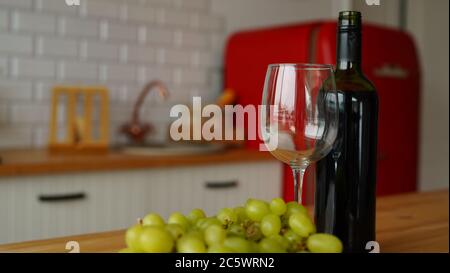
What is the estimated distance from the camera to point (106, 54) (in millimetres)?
2121

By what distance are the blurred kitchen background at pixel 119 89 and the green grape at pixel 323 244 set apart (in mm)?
945

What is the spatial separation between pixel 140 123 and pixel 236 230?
169 cm

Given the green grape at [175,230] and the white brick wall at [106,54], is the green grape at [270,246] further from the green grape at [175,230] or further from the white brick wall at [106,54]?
the white brick wall at [106,54]

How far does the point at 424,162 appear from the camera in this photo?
2795 millimetres

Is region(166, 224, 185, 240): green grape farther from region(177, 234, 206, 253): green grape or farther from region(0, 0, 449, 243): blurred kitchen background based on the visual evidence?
region(0, 0, 449, 243): blurred kitchen background

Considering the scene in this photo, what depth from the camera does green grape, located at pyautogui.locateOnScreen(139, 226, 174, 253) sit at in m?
0.44

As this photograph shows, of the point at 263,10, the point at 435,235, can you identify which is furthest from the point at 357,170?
the point at 263,10

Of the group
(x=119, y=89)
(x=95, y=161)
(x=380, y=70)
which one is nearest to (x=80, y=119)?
(x=119, y=89)

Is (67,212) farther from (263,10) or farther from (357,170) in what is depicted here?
(263,10)

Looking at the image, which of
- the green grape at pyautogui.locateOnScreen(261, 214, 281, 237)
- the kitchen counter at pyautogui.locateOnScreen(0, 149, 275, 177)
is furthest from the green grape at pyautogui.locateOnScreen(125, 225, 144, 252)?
the kitchen counter at pyautogui.locateOnScreen(0, 149, 275, 177)

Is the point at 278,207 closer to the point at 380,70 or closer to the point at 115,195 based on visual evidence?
the point at 115,195

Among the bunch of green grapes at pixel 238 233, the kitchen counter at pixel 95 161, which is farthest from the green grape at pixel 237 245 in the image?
the kitchen counter at pixel 95 161

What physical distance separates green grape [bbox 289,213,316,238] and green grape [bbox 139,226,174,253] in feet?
0.38

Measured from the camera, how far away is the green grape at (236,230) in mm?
469
